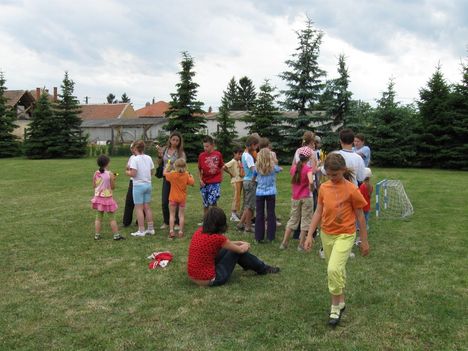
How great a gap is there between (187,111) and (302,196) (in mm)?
23549

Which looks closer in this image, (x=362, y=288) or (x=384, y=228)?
(x=362, y=288)

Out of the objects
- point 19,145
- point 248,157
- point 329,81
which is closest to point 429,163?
point 329,81

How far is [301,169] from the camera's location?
291 inches

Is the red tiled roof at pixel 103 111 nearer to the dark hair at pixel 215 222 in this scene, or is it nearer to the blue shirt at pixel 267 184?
the blue shirt at pixel 267 184

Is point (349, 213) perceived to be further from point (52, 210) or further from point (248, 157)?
point (52, 210)

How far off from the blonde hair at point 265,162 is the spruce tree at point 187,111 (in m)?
22.4

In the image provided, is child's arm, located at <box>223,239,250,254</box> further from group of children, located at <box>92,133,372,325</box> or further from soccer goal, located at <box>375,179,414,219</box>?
soccer goal, located at <box>375,179,414,219</box>

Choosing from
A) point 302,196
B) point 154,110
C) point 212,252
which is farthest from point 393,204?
point 154,110

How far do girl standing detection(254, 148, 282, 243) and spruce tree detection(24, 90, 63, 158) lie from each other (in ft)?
95.5

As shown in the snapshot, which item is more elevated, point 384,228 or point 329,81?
point 329,81

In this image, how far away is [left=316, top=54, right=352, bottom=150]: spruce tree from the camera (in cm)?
2675

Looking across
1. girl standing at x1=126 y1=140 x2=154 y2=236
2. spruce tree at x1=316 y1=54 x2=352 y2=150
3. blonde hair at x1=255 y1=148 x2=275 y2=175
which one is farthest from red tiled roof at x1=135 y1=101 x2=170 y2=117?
blonde hair at x1=255 y1=148 x2=275 y2=175

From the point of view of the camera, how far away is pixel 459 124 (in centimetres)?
2605

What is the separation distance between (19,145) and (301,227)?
34388mm
